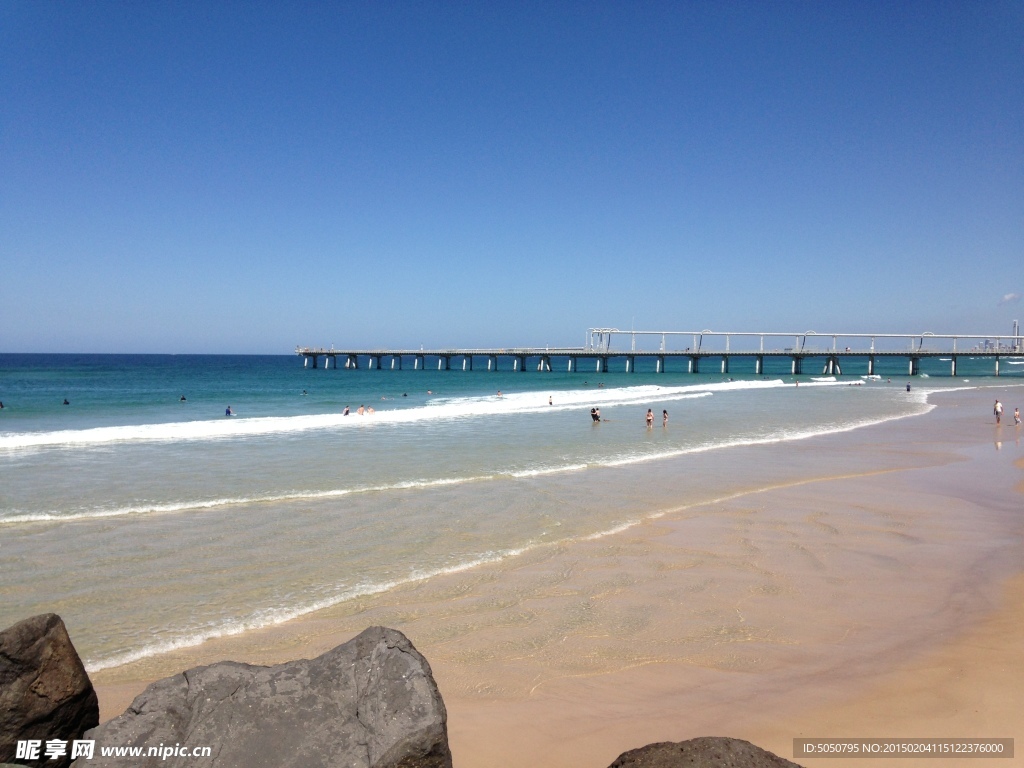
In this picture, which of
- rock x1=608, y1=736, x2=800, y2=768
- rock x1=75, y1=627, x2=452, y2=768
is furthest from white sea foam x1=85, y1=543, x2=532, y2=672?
rock x1=608, y1=736, x2=800, y2=768

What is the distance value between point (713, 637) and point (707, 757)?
364 cm

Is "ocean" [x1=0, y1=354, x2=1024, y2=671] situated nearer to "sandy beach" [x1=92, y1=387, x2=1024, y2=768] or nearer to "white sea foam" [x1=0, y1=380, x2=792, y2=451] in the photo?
"white sea foam" [x1=0, y1=380, x2=792, y2=451]

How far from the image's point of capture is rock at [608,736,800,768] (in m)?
2.86

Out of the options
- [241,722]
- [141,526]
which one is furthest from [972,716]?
[141,526]

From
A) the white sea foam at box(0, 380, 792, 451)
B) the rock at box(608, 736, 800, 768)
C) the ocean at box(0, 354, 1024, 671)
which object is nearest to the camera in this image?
the rock at box(608, 736, 800, 768)

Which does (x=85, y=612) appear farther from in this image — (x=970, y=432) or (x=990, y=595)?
(x=970, y=432)

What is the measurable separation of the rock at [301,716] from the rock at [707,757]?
0.91 m

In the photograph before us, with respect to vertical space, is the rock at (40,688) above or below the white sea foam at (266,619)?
above

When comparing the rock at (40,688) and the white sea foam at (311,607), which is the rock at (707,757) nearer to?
the rock at (40,688)

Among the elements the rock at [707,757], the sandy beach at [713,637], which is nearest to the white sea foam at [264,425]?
the sandy beach at [713,637]

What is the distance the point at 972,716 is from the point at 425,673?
4.21 m

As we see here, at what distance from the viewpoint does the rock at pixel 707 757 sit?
9.38 feet

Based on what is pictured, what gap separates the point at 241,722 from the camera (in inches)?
123

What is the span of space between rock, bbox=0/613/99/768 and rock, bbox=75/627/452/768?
513 mm
